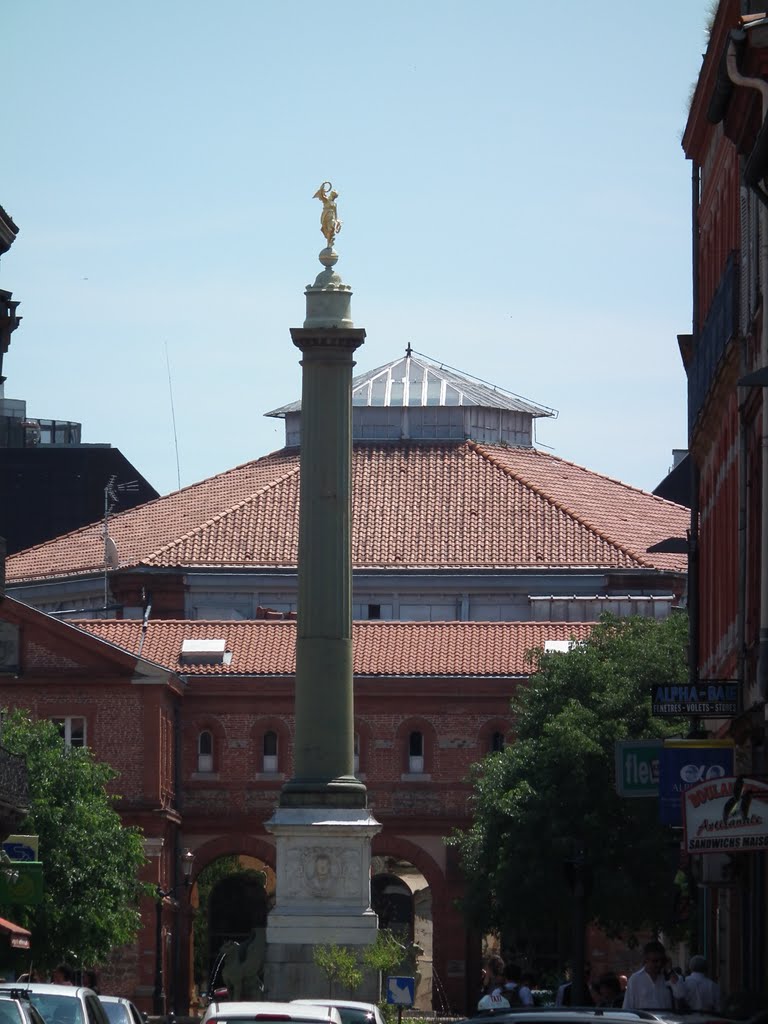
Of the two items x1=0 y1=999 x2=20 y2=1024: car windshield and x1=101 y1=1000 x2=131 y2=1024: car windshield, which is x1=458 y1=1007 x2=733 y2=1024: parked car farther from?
x1=101 y1=1000 x2=131 y2=1024: car windshield

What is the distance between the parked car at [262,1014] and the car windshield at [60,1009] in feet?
8.99

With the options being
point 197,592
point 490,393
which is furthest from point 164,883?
point 490,393

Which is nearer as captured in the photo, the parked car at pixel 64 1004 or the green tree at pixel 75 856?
the parked car at pixel 64 1004

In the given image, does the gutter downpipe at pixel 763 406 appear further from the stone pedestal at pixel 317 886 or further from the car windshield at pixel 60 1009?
the stone pedestal at pixel 317 886

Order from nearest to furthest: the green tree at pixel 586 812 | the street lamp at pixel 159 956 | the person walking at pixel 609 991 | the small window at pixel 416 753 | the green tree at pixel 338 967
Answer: the person walking at pixel 609 991 → the green tree at pixel 338 967 → the green tree at pixel 586 812 → the street lamp at pixel 159 956 → the small window at pixel 416 753

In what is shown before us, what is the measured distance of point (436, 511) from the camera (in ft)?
300

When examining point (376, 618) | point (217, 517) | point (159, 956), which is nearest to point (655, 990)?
point (159, 956)

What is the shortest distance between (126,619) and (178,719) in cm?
789

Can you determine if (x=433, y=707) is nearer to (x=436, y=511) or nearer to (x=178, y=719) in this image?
(x=178, y=719)

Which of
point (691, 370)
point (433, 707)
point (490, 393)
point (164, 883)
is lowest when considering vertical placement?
point (164, 883)

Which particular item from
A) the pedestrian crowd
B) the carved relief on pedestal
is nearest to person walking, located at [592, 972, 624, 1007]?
the pedestrian crowd

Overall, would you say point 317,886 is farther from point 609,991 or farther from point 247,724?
point 609,991

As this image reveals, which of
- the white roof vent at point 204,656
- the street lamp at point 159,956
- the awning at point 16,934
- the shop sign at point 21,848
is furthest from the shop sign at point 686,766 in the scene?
the white roof vent at point 204,656

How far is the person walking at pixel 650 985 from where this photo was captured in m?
24.0
